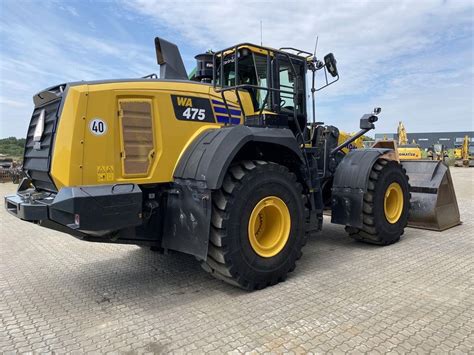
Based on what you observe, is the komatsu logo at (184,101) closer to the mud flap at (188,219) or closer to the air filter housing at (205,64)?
the mud flap at (188,219)

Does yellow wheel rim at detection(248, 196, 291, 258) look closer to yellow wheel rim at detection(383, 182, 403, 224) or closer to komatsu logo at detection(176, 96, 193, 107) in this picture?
komatsu logo at detection(176, 96, 193, 107)

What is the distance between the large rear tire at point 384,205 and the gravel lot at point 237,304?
25 cm

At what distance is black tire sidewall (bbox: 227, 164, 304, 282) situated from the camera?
3.89 m

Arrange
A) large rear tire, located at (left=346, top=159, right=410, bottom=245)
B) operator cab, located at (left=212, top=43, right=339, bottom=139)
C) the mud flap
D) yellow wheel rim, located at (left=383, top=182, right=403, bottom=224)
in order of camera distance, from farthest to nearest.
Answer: yellow wheel rim, located at (left=383, top=182, right=403, bottom=224)
large rear tire, located at (left=346, top=159, right=410, bottom=245)
operator cab, located at (left=212, top=43, right=339, bottom=139)
the mud flap

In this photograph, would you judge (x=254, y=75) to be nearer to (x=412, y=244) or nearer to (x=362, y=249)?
(x=362, y=249)

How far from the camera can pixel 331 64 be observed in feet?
17.7

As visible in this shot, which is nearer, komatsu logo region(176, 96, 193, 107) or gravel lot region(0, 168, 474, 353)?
gravel lot region(0, 168, 474, 353)

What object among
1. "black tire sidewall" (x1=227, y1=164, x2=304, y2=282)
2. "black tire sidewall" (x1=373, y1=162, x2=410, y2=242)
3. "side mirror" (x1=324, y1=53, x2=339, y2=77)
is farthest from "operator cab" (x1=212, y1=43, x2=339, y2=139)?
"black tire sidewall" (x1=373, y1=162, x2=410, y2=242)

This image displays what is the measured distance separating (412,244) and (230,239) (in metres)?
3.60

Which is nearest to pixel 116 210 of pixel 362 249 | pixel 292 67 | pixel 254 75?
pixel 254 75

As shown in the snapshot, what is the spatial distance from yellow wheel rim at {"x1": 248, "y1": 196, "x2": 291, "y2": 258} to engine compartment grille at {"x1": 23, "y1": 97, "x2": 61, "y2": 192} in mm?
2166

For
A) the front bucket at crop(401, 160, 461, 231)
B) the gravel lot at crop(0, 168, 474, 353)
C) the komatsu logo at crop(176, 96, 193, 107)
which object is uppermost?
the komatsu logo at crop(176, 96, 193, 107)

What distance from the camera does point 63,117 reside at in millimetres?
3594

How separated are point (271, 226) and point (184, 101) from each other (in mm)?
1729
